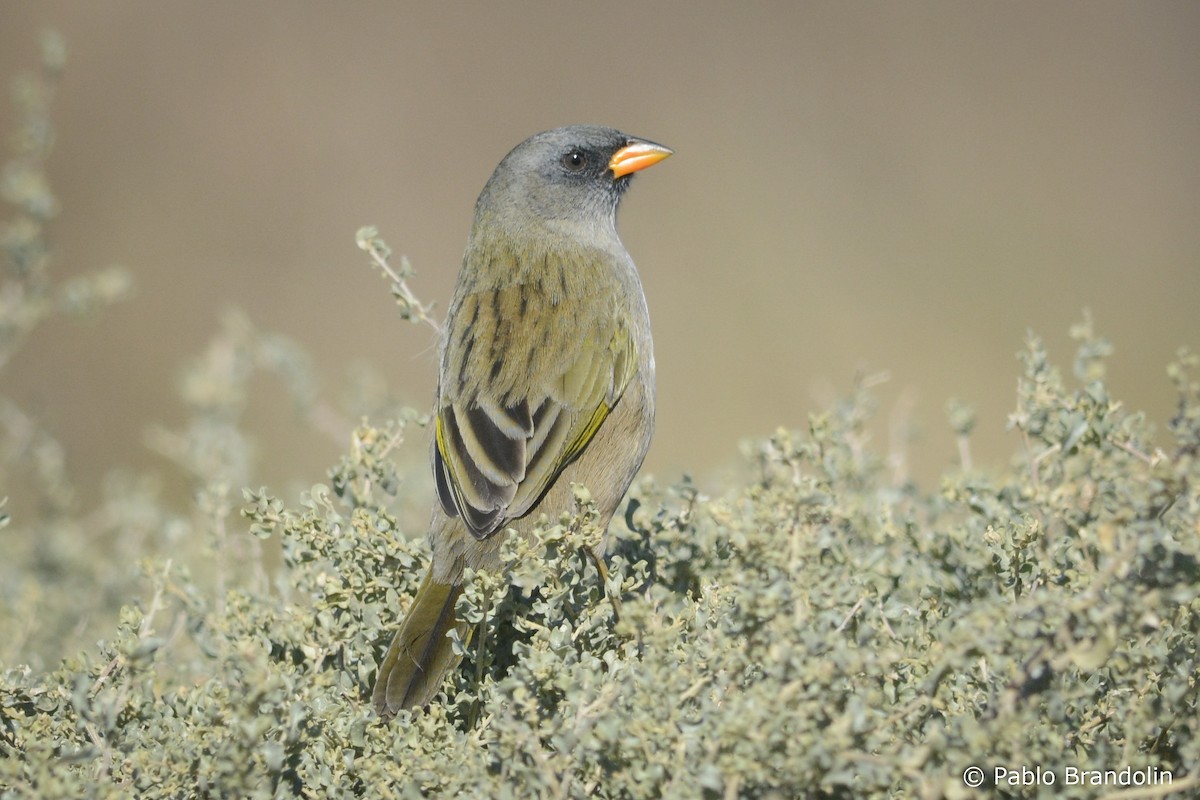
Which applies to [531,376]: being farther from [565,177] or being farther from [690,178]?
[690,178]

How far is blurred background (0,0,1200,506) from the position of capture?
8.55 metres

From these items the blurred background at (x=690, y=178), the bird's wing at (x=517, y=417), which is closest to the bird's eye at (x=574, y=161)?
the bird's wing at (x=517, y=417)

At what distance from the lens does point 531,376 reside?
10.6ft

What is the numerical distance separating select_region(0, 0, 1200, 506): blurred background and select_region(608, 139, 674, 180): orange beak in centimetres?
379

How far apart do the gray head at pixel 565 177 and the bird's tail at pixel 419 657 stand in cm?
179

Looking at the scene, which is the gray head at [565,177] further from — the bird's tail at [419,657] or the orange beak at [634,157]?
the bird's tail at [419,657]

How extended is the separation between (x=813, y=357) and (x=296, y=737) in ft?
23.1

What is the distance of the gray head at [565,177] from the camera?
4.09 m

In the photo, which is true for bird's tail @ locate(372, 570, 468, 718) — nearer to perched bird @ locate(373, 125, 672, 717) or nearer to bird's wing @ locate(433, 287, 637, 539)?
perched bird @ locate(373, 125, 672, 717)

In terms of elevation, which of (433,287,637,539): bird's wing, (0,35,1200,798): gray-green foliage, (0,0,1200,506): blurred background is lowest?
(0,35,1200,798): gray-green foliage

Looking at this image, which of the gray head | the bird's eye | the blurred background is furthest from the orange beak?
the blurred background

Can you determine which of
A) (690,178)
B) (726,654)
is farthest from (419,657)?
(690,178)

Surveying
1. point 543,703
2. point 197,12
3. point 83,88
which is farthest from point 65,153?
point 543,703

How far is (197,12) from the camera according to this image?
9.94m
